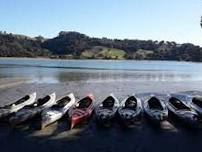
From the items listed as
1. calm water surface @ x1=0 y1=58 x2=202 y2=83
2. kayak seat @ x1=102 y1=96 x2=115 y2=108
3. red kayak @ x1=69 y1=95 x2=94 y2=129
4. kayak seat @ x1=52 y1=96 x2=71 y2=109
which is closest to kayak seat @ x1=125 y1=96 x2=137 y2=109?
kayak seat @ x1=102 y1=96 x2=115 y2=108

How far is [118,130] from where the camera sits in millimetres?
23500

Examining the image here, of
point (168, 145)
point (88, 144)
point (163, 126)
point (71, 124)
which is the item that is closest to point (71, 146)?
point (88, 144)

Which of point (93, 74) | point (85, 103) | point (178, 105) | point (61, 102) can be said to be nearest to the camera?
point (178, 105)

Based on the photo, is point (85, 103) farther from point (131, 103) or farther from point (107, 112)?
point (107, 112)

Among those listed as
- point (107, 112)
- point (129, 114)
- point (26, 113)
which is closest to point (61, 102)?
point (26, 113)

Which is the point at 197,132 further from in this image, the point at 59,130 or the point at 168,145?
the point at 59,130

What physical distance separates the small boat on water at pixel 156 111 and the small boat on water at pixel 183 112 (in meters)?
0.82

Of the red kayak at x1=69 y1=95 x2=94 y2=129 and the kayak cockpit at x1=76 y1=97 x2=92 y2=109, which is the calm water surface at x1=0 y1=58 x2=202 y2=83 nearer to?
the kayak cockpit at x1=76 y1=97 x2=92 y2=109

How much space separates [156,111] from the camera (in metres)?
24.7

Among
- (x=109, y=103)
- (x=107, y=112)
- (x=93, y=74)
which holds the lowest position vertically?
(x=93, y=74)

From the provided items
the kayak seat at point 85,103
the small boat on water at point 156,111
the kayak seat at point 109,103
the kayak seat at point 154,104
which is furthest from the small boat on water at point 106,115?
the kayak seat at point 154,104

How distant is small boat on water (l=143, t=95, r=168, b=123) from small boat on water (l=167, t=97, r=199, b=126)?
0.82 metres

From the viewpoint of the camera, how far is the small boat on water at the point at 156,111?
78.2 ft

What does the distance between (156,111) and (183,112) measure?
1618 millimetres
